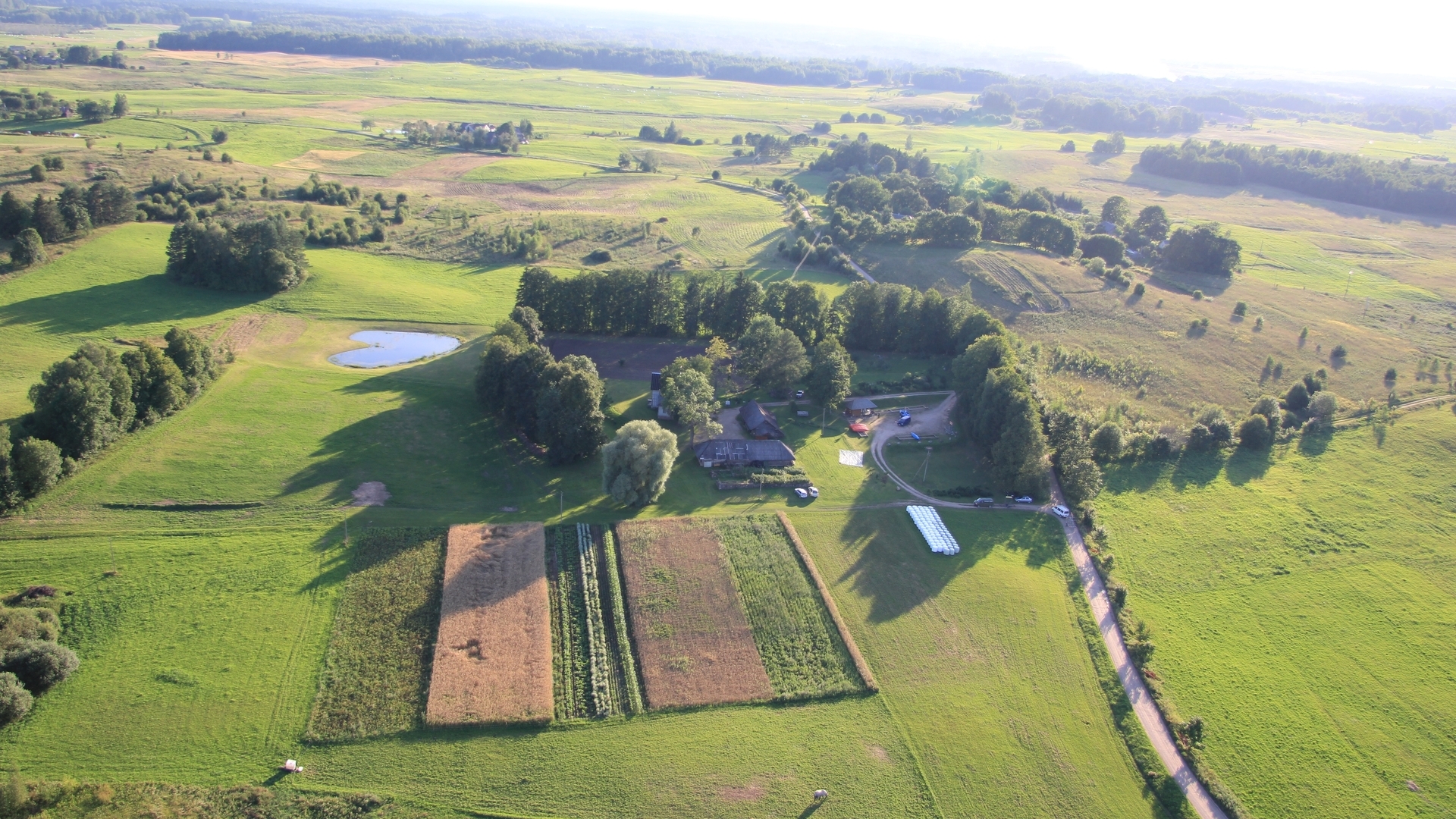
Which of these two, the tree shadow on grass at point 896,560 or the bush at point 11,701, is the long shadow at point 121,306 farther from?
the tree shadow on grass at point 896,560

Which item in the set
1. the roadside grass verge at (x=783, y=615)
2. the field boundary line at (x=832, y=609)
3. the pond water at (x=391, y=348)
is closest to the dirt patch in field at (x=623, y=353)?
the pond water at (x=391, y=348)

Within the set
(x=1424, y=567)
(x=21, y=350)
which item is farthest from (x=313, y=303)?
(x=1424, y=567)

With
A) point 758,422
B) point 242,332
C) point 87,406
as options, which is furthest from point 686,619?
point 242,332

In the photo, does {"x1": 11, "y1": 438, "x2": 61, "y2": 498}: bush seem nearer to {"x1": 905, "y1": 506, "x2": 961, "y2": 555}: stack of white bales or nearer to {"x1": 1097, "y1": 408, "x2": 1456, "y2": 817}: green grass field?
{"x1": 905, "y1": 506, "x2": 961, "y2": 555}: stack of white bales

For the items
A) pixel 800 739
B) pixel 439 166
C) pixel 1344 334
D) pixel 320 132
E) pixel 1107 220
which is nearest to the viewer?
pixel 800 739

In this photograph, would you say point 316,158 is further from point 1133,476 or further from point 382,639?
point 1133,476

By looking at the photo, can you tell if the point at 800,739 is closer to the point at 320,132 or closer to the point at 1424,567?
the point at 1424,567
